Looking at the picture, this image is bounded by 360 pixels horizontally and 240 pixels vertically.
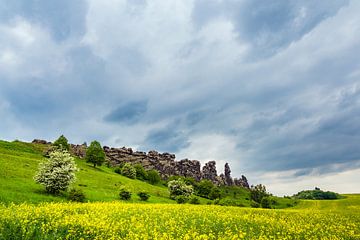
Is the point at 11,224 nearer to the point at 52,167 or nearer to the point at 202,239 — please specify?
the point at 202,239

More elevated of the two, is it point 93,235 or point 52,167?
point 52,167

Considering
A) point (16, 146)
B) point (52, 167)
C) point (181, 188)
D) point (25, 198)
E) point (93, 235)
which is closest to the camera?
point (93, 235)

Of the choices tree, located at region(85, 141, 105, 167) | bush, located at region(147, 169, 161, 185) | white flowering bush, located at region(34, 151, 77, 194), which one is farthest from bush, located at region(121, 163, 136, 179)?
white flowering bush, located at region(34, 151, 77, 194)

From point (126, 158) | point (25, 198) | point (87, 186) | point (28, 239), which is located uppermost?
point (126, 158)

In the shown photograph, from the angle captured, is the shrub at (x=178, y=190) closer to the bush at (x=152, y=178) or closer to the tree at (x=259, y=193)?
the bush at (x=152, y=178)

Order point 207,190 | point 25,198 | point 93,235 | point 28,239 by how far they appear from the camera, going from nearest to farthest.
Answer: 1. point 28,239
2. point 93,235
3. point 25,198
4. point 207,190

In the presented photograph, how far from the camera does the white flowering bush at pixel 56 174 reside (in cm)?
A: 4603

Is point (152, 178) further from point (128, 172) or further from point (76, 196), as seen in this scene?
point (76, 196)

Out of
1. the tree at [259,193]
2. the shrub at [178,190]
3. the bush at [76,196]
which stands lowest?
the bush at [76,196]

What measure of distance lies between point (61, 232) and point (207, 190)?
4237 inches

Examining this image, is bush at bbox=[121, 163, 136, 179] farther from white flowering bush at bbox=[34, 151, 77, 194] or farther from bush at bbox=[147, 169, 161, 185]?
white flowering bush at bbox=[34, 151, 77, 194]

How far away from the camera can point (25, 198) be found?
38.5 m

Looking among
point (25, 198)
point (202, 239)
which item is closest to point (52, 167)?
point (25, 198)

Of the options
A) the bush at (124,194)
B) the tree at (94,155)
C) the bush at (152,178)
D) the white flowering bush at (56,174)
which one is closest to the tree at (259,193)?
the bush at (152,178)
